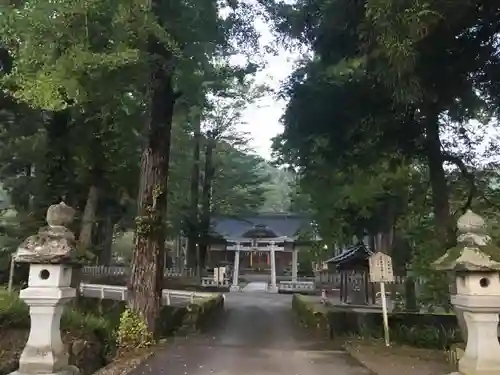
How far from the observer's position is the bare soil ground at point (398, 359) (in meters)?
7.90

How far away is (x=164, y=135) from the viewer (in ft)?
36.0

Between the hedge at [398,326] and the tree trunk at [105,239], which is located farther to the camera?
the tree trunk at [105,239]

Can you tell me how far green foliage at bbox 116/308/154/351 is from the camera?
9762 millimetres

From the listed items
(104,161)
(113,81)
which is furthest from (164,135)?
(104,161)

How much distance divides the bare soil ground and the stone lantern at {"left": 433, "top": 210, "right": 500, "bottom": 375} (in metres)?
2.32

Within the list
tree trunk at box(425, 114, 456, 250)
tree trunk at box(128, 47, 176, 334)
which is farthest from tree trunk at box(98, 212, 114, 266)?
tree trunk at box(425, 114, 456, 250)

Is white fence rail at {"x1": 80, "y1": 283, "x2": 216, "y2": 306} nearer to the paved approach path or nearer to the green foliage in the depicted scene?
the paved approach path

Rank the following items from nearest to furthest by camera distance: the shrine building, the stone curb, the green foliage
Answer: the stone curb → the green foliage → the shrine building

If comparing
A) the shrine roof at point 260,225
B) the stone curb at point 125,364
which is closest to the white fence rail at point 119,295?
the stone curb at point 125,364

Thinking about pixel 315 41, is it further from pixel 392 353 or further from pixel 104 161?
pixel 104 161

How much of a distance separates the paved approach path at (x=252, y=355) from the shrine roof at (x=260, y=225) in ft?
63.8

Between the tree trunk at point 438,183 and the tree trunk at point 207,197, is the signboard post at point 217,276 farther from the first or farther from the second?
the tree trunk at point 438,183

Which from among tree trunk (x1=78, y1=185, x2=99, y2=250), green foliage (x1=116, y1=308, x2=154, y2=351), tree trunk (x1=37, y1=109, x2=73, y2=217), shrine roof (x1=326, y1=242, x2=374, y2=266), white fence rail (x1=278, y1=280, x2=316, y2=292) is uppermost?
tree trunk (x1=37, y1=109, x2=73, y2=217)

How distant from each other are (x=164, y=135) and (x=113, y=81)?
2228mm
